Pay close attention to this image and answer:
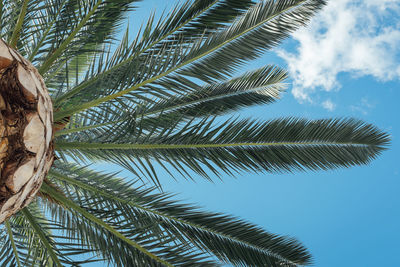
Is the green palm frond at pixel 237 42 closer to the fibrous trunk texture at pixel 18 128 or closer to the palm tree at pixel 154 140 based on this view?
the palm tree at pixel 154 140

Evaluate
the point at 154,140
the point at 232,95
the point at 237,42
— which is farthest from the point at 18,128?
the point at 232,95

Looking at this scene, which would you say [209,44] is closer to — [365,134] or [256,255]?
[365,134]

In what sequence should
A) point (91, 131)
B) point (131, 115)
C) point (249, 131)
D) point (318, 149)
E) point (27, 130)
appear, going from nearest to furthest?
1. point (27, 130)
2. point (131, 115)
3. point (249, 131)
4. point (318, 149)
5. point (91, 131)

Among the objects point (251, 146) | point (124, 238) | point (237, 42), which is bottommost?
point (124, 238)

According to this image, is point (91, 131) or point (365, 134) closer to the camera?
point (365, 134)

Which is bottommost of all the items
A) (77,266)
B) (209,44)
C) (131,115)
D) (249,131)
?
(77,266)

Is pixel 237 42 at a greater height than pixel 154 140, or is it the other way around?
pixel 237 42

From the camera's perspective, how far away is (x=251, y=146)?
4234 millimetres

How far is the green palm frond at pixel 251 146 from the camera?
399 cm

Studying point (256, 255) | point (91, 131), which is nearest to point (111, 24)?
point (91, 131)

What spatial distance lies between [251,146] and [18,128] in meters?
2.22

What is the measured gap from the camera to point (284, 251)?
446 cm

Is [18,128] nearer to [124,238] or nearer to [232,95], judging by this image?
[124,238]

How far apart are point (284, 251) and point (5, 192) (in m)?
2.84
